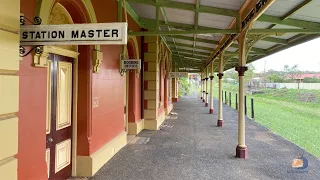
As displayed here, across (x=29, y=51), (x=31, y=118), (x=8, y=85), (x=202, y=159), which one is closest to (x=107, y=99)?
(x=31, y=118)

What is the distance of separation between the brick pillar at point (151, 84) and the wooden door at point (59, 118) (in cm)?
481

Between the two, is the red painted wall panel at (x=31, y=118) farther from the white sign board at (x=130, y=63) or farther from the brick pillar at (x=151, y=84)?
the brick pillar at (x=151, y=84)

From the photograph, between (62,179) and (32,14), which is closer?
(32,14)

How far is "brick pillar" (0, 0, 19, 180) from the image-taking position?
1904 millimetres

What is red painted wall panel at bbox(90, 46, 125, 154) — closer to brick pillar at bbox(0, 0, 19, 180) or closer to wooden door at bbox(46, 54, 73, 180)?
wooden door at bbox(46, 54, 73, 180)

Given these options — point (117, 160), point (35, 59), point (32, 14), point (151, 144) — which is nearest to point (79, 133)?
point (117, 160)

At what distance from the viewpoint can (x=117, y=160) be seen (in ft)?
17.4

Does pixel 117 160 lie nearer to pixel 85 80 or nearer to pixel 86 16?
pixel 85 80

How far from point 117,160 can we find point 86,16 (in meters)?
3.08

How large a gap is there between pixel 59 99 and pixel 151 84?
5.26 meters

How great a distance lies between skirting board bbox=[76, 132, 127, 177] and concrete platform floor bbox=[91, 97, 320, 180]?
0.37 ft

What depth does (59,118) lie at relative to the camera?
391cm

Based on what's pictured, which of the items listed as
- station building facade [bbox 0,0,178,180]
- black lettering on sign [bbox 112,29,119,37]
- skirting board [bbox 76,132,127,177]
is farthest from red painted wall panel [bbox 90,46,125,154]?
black lettering on sign [bbox 112,29,119,37]

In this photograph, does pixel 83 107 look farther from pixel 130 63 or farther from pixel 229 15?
pixel 229 15
